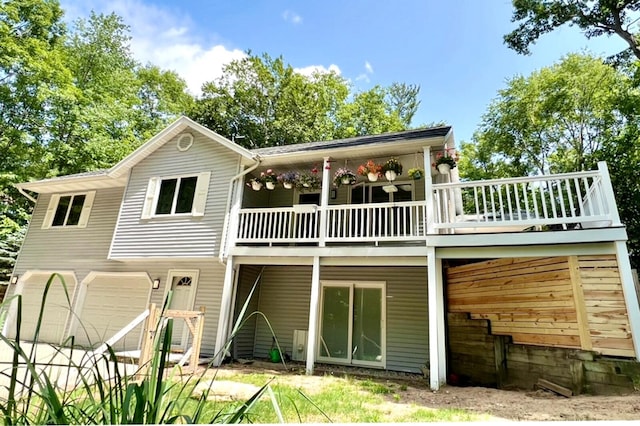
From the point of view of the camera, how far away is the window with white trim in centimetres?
1016

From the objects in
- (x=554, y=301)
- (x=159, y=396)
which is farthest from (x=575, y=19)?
(x=159, y=396)

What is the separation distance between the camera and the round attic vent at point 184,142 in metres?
11.0

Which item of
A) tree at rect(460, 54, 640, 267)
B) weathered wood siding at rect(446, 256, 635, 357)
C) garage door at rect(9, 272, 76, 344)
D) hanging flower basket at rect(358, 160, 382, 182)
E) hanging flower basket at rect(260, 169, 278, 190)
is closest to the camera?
weathered wood siding at rect(446, 256, 635, 357)

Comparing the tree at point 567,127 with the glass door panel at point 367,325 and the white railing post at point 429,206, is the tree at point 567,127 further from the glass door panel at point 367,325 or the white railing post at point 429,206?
the glass door panel at point 367,325

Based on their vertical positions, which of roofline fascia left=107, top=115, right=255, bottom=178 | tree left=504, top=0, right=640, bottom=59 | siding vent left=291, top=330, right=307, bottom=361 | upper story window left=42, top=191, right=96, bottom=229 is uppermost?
tree left=504, top=0, right=640, bottom=59

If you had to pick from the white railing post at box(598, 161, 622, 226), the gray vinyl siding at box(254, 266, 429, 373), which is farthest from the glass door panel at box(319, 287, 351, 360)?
the white railing post at box(598, 161, 622, 226)

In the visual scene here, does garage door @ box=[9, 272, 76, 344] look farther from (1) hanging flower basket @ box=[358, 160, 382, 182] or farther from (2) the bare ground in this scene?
(1) hanging flower basket @ box=[358, 160, 382, 182]

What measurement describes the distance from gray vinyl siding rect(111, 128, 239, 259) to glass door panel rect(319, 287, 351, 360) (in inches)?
138

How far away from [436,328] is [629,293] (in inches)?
124

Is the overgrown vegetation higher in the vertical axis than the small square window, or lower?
lower

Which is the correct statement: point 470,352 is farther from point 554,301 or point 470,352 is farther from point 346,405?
point 346,405

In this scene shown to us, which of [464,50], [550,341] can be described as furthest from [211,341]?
[464,50]

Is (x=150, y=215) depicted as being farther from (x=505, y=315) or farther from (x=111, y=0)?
(x=505, y=315)

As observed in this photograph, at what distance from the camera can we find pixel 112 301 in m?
11.5
